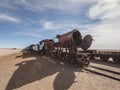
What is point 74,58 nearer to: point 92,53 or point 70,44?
point 70,44

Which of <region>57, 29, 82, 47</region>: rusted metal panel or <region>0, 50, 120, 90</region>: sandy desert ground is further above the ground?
<region>57, 29, 82, 47</region>: rusted metal panel

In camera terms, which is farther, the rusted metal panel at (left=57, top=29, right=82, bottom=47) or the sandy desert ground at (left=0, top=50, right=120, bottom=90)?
the rusted metal panel at (left=57, top=29, right=82, bottom=47)

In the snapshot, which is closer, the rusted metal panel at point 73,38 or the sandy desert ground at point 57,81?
the sandy desert ground at point 57,81

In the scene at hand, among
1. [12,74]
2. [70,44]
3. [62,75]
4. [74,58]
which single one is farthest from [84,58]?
[12,74]

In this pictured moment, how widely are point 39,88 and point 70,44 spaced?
25.2 ft

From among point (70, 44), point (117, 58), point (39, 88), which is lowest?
point (39, 88)

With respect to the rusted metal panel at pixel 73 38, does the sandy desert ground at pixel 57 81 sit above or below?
below

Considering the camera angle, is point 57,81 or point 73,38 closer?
point 57,81

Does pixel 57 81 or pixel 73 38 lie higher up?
pixel 73 38

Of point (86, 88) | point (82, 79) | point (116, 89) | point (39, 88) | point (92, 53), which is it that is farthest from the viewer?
point (92, 53)

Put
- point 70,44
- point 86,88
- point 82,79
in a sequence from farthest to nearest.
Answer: point 70,44
point 82,79
point 86,88

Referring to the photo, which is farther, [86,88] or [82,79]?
[82,79]

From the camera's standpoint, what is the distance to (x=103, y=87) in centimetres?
1134

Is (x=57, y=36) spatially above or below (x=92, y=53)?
above
